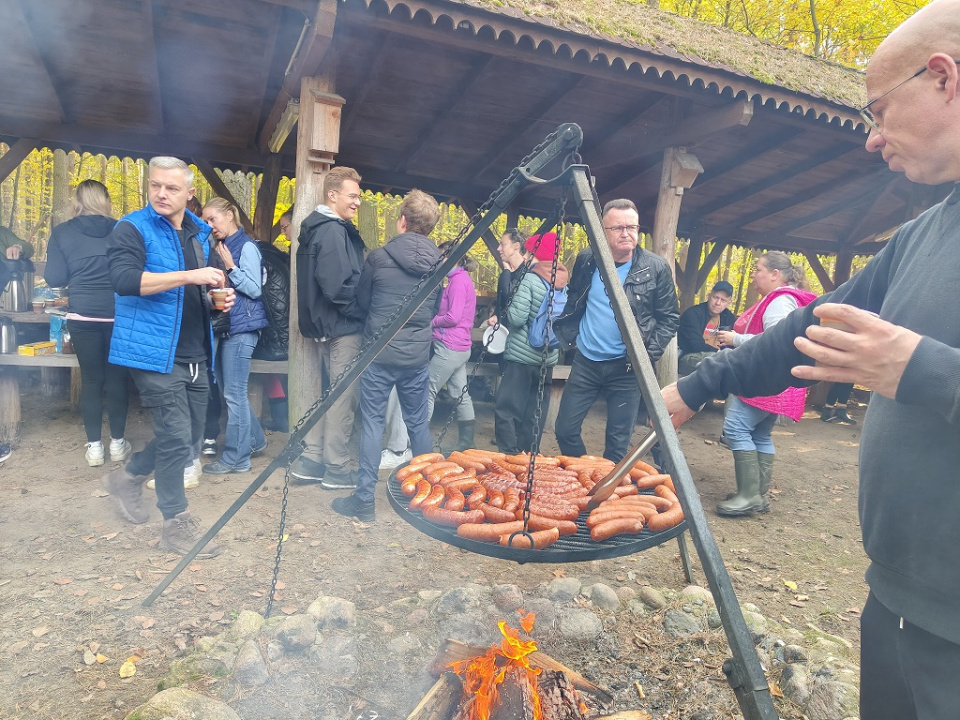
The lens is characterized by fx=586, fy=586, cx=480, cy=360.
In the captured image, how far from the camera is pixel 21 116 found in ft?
22.0

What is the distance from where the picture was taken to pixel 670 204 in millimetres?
6336

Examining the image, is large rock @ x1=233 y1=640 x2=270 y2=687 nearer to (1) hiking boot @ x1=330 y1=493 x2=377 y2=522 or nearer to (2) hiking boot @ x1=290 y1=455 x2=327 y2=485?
(1) hiking boot @ x1=330 y1=493 x2=377 y2=522

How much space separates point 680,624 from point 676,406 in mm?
1827

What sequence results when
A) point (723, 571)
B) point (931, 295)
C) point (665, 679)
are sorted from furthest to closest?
1. point (665, 679)
2. point (723, 571)
3. point (931, 295)

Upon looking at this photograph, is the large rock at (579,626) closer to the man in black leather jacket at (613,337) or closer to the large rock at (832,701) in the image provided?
the large rock at (832,701)

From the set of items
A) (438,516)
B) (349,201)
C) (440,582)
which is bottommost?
(440,582)

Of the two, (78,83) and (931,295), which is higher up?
(78,83)

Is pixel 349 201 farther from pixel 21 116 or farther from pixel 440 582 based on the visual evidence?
pixel 21 116

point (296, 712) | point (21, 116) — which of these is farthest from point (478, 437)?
point (21, 116)

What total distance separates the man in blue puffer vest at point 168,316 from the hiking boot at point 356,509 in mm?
1028

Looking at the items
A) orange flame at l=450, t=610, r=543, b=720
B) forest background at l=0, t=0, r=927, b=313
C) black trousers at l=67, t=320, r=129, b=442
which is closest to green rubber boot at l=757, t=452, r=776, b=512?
orange flame at l=450, t=610, r=543, b=720

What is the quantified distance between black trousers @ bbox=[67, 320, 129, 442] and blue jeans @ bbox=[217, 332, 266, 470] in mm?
798

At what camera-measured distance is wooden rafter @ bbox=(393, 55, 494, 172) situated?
213 inches

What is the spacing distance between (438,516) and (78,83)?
615cm
